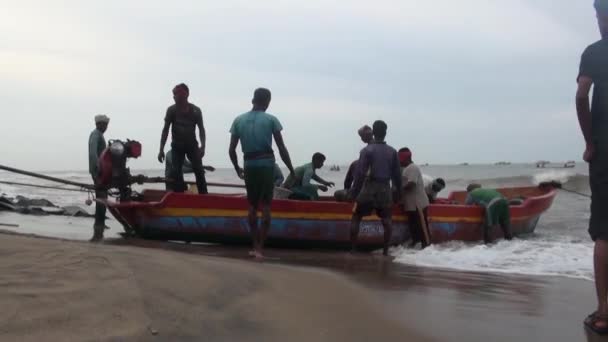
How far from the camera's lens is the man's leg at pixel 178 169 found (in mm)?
7562

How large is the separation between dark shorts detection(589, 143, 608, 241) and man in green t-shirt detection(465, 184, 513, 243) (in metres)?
5.19

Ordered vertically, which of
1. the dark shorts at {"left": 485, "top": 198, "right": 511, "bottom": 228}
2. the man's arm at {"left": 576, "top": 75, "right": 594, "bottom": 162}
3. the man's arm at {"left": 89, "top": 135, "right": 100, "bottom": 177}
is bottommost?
the dark shorts at {"left": 485, "top": 198, "right": 511, "bottom": 228}

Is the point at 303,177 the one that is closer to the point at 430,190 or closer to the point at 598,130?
the point at 430,190

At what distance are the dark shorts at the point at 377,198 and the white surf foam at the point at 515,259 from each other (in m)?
0.58

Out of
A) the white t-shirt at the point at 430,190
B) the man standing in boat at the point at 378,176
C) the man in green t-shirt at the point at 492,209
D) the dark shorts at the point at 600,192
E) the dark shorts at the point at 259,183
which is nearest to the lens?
the dark shorts at the point at 600,192

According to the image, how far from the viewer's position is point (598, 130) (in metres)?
3.37

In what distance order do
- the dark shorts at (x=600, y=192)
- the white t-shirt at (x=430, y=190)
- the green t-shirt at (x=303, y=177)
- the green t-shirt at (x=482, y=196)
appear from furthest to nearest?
the white t-shirt at (x=430, y=190) → the green t-shirt at (x=482, y=196) → the green t-shirt at (x=303, y=177) → the dark shorts at (x=600, y=192)

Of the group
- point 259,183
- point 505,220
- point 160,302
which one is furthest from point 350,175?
point 160,302

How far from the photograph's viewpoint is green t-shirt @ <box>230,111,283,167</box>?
230 inches

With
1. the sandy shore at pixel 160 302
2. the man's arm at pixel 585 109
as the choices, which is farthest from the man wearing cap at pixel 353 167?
the man's arm at pixel 585 109

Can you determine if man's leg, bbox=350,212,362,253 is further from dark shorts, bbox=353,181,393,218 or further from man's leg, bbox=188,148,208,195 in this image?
man's leg, bbox=188,148,208,195

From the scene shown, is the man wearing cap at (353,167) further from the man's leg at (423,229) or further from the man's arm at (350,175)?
the man's leg at (423,229)

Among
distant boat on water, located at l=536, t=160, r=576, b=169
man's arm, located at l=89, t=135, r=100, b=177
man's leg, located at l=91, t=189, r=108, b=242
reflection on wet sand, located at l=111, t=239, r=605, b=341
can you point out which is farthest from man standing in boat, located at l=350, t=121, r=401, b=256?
distant boat on water, located at l=536, t=160, r=576, b=169

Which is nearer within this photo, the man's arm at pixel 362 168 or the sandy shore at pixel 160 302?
the sandy shore at pixel 160 302
